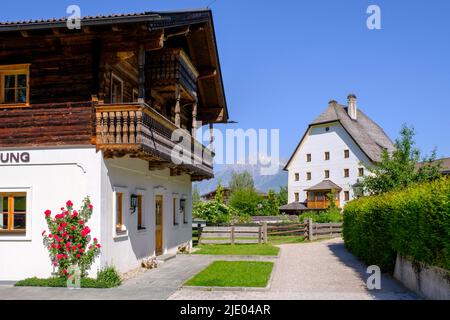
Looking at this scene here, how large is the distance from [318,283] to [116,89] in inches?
316

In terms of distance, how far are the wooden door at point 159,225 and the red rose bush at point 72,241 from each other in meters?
5.74

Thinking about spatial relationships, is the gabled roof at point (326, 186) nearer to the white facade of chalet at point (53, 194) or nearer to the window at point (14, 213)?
the white facade of chalet at point (53, 194)

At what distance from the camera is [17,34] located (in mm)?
13680

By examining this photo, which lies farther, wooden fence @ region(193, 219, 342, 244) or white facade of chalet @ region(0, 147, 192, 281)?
wooden fence @ region(193, 219, 342, 244)

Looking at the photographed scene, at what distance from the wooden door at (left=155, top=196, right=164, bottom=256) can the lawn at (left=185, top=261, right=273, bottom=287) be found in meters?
2.60

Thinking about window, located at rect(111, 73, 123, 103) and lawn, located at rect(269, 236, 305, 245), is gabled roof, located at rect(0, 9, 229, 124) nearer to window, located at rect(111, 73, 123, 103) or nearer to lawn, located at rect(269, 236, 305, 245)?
window, located at rect(111, 73, 123, 103)

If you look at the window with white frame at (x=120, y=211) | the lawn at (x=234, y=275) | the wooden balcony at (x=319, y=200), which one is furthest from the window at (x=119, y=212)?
the wooden balcony at (x=319, y=200)

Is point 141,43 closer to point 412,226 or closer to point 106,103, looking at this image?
point 106,103

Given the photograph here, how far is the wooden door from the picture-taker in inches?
741

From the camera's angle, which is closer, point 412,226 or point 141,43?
point 412,226

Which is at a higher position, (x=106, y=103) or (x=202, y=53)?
(x=202, y=53)

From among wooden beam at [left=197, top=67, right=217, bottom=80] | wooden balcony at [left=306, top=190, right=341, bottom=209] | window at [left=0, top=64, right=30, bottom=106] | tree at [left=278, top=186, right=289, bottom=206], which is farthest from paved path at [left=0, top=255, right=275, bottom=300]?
tree at [left=278, top=186, right=289, bottom=206]
